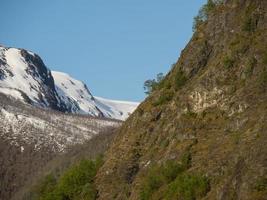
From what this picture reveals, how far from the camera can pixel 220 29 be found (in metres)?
88.2

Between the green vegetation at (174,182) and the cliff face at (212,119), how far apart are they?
0.42 m

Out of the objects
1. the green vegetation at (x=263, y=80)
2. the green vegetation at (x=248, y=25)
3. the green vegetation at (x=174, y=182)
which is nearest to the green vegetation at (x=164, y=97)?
the green vegetation at (x=248, y=25)

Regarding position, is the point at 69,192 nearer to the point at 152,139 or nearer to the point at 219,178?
the point at 152,139

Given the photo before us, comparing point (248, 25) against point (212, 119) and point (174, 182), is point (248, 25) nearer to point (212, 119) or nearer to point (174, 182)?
point (212, 119)

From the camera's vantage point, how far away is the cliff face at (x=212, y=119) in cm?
6106

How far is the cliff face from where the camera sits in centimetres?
6106

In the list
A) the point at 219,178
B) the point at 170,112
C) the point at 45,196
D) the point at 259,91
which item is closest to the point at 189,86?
the point at 170,112

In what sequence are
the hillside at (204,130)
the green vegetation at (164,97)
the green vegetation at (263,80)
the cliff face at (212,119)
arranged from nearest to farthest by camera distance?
the cliff face at (212,119)
the hillside at (204,130)
the green vegetation at (263,80)
the green vegetation at (164,97)

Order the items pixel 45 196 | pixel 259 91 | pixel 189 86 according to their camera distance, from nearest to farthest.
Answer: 1. pixel 259 91
2. pixel 189 86
3. pixel 45 196

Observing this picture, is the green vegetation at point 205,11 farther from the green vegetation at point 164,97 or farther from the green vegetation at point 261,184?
the green vegetation at point 261,184

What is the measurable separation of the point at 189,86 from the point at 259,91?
1492cm

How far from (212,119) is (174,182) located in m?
10.4

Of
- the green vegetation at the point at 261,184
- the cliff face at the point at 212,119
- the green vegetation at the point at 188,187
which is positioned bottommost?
the green vegetation at the point at 188,187

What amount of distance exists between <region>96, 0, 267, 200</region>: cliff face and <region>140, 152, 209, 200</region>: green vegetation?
421 mm
